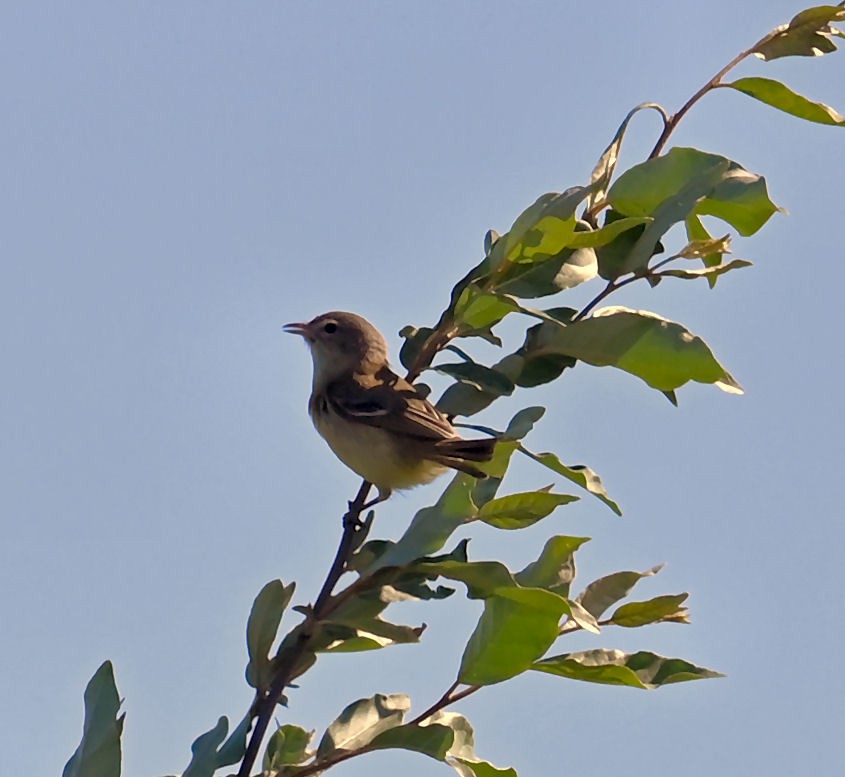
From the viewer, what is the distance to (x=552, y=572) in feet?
7.88

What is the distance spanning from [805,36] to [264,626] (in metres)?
1.78

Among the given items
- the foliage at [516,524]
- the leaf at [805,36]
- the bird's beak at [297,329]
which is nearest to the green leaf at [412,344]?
the foliage at [516,524]

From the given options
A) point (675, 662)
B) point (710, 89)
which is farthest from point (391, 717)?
point (710, 89)

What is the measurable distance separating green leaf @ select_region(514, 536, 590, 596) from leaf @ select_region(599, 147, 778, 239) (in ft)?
2.00

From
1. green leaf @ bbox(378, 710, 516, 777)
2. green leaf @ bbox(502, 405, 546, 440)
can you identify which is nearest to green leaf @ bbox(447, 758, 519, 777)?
green leaf @ bbox(378, 710, 516, 777)

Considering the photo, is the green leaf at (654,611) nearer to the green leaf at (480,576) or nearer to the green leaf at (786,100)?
the green leaf at (480,576)

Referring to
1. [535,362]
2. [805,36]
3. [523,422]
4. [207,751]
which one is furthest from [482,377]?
[805,36]

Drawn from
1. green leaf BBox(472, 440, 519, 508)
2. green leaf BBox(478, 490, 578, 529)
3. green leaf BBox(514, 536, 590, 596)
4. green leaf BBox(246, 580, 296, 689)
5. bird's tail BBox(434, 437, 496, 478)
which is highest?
bird's tail BBox(434, 437, 496, 478)

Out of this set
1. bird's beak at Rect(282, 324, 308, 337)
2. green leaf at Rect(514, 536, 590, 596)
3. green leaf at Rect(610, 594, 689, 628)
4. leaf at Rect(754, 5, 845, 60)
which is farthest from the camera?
bird's beak at Rect(282, 324, 308, 337)

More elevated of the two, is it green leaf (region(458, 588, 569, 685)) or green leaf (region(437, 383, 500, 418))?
green leaf (region(437, 383, 500, 418))

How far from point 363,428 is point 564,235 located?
9.85ft

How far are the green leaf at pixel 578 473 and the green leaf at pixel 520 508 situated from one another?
105 mm

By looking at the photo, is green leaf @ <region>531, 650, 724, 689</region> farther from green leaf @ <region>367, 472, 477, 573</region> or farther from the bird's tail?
the bird's tail

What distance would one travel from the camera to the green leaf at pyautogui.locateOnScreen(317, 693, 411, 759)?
246 centimetres
